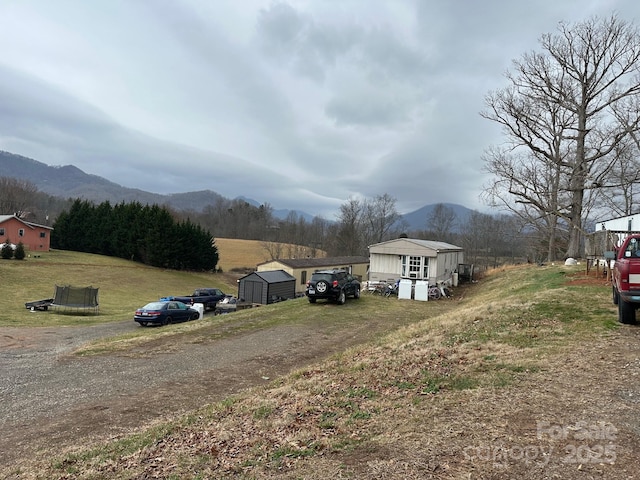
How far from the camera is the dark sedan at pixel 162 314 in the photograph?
2172cm

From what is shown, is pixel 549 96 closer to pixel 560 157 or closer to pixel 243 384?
pixel 560 157

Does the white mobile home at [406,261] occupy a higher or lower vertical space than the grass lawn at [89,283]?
higher

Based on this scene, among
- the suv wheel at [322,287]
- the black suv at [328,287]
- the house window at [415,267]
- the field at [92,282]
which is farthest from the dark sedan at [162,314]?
the house window at [415,267]

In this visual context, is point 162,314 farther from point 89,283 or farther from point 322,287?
point 89,283

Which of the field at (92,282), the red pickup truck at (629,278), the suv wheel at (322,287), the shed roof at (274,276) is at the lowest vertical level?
the field at (92,282)

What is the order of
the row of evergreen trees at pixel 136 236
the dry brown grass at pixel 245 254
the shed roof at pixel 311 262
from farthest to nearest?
the dry brown grass at pixel 245 254, the row of evergreen trees at pixel 136 236, the shed roof at pixel 311 262

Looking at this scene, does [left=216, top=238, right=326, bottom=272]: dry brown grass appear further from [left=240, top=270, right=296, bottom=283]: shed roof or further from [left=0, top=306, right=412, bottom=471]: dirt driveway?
[left=0, top=306, right=412, bottom=471]: dirt driveway

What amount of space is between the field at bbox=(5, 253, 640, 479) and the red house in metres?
57.3

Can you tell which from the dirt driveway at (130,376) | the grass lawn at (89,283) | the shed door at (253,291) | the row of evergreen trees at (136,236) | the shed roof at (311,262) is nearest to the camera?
the dirt driveway at (130,376)

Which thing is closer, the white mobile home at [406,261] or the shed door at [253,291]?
the white mobile home at [406,261]

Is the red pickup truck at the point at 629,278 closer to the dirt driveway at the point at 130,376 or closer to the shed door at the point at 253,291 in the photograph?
the dirt driveway at the point at 130,376

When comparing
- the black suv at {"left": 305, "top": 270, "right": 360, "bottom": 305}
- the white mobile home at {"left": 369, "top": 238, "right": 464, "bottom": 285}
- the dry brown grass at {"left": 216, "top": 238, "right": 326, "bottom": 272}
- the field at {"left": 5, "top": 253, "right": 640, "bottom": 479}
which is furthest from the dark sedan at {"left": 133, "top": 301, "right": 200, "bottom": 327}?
the dry brown grass at {"left": 216, "top": 238, "right": 326, "bottom": 272}

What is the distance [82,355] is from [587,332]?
14.6 meters

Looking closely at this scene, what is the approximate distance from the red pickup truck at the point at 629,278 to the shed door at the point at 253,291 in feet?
87.1
